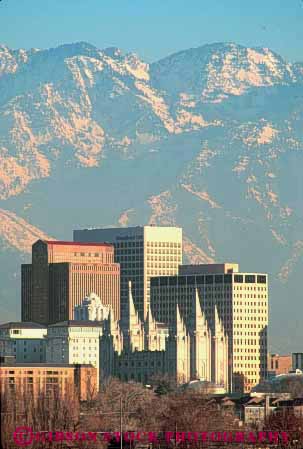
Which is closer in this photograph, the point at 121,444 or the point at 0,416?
the point at 0,416

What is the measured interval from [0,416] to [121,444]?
261 feet

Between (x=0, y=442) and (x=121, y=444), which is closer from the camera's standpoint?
(x=0, y=442)

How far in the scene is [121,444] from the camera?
19488 centimetres

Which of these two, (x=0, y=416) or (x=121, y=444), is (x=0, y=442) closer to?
(x=0, y=416)

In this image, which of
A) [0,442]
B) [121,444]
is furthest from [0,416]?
[121,444]

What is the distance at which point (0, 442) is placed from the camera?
11581 cm

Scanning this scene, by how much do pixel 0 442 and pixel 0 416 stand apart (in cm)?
135

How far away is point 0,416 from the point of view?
381 feet
